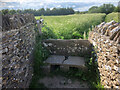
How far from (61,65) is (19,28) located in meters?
2.21

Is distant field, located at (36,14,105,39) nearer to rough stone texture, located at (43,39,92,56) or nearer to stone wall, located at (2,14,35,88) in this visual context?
rough stone texture, located at (43,39,92,56)

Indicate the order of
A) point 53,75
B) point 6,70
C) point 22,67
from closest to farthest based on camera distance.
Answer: point 6,70
point 22,67
point 53,75

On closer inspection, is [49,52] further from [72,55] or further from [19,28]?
[19,28]

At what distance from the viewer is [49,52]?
17.4ft

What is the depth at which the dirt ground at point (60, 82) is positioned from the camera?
3.92m

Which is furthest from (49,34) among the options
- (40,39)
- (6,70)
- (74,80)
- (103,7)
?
(103,7)

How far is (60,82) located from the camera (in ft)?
13.5

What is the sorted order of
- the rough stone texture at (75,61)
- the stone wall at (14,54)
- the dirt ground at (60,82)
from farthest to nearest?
the rough stone texture at (75,61), the dirt ground at (60,82), the stone wall at (14,54)

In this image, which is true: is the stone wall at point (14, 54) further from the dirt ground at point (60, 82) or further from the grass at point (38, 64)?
the dirt ground at point (60, 82)

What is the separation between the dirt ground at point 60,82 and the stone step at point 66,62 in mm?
446

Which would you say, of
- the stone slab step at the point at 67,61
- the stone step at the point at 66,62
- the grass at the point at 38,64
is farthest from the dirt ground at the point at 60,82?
the stone slab step at the point at 67,61

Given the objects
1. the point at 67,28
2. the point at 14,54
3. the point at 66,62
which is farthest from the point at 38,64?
the point at 67,28

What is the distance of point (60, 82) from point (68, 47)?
67.2 inches

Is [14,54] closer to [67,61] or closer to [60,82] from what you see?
[60,82]
